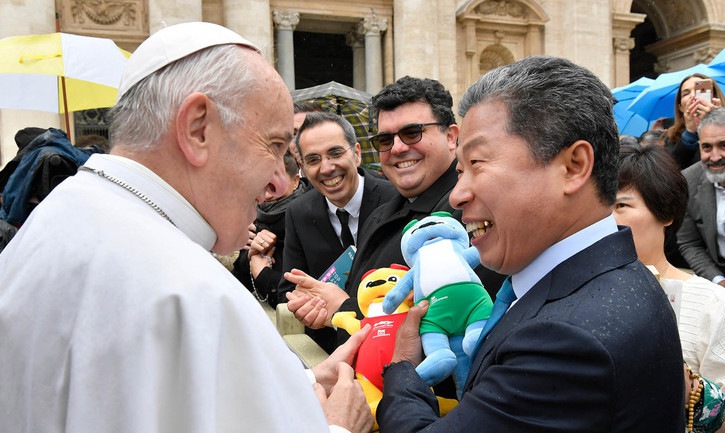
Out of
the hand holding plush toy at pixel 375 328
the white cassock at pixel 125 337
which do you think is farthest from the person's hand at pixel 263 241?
the white cassock at pixel 125 337

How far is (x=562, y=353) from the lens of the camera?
1500mm

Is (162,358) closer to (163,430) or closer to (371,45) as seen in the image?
(163,430)

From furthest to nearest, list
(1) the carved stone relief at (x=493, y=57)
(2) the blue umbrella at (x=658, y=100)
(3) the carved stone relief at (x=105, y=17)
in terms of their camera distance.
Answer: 1. (1) the carved stone relief at (x=493, y=57)
2. (3) the carved stone relief at (x=105, y=17)
3. (2) the blue umbrella at (x=658, y=100)

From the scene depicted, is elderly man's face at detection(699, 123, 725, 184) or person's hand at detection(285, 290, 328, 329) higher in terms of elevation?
elderly man's face at detection(699, 123, 725, 184)

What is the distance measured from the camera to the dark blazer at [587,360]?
148 cm

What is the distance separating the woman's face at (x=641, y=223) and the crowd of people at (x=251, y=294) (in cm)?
61

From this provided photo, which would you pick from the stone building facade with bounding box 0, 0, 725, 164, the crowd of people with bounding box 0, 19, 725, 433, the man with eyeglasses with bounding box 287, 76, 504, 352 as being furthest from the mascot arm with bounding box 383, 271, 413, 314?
the stone building facade with bounding box 0, 0, 725, 164

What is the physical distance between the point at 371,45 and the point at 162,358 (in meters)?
16.7

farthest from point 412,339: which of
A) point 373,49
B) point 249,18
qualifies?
point 373,49

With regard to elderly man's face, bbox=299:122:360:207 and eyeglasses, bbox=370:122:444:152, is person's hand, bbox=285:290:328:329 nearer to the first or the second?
eyeglasses, bbox=370:122:444:152

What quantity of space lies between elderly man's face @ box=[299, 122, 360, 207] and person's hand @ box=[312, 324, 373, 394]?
1.96m

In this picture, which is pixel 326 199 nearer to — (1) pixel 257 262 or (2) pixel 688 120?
(1) pixel 257 262

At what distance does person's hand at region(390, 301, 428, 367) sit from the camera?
2250 millimetres

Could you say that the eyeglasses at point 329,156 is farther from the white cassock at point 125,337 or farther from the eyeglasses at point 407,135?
the white cassock at point 125,337
